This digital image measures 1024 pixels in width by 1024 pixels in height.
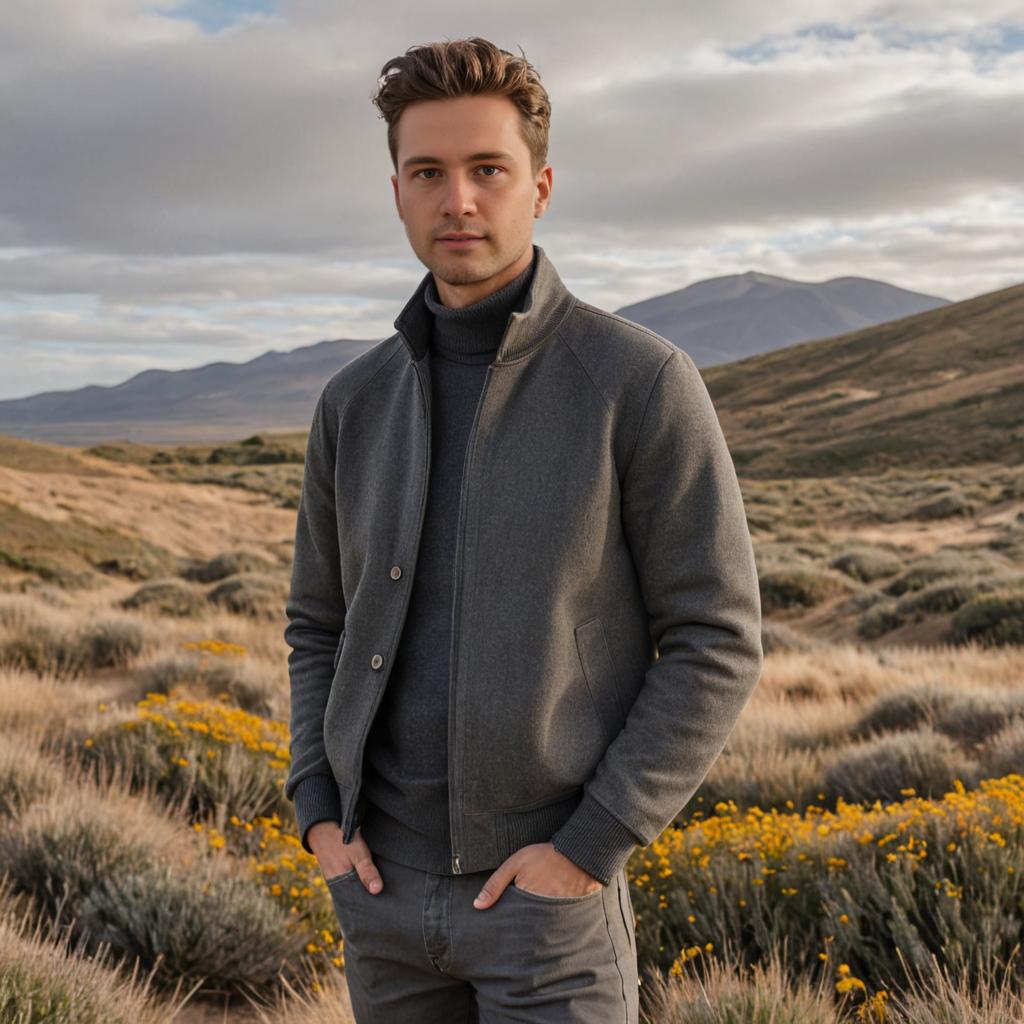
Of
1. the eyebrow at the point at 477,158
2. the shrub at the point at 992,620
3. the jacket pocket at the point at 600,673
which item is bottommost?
the shrub at the point at 992,620

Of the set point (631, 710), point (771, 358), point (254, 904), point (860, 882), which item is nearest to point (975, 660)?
point (860, 882)

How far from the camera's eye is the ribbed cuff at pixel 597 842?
181 centimetres

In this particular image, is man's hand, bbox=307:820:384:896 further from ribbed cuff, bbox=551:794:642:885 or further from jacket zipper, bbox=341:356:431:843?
ribbed cuff, bbox=551:794:642:885

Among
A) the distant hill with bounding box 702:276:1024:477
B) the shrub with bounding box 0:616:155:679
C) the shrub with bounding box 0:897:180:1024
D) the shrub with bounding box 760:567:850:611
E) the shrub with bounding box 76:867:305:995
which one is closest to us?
the shrub with bounding box 0:897:180:1024

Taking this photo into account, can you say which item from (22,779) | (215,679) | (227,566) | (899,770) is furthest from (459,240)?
(227,566)

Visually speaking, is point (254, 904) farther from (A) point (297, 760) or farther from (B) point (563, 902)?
(B) point (563, 902)

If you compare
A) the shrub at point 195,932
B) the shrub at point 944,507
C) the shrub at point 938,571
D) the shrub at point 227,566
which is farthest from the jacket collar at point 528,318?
the shrub at point 944,507

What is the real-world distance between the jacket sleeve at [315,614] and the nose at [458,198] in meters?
0.55

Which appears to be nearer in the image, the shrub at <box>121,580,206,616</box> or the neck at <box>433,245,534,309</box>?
the neck at <box>433,245,534,309</box>

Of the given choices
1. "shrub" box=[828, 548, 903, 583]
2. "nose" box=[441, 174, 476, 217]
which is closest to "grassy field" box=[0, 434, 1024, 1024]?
"nose" box=[441, 174, 476, 217]

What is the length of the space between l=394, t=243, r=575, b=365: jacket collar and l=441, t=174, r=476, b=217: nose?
18cm

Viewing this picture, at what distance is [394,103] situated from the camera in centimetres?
203

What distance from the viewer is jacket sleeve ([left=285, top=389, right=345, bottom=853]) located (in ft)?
7.39

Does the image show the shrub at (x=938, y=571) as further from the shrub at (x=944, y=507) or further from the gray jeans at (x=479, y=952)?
the gray jeans at (x=479, y=952)
